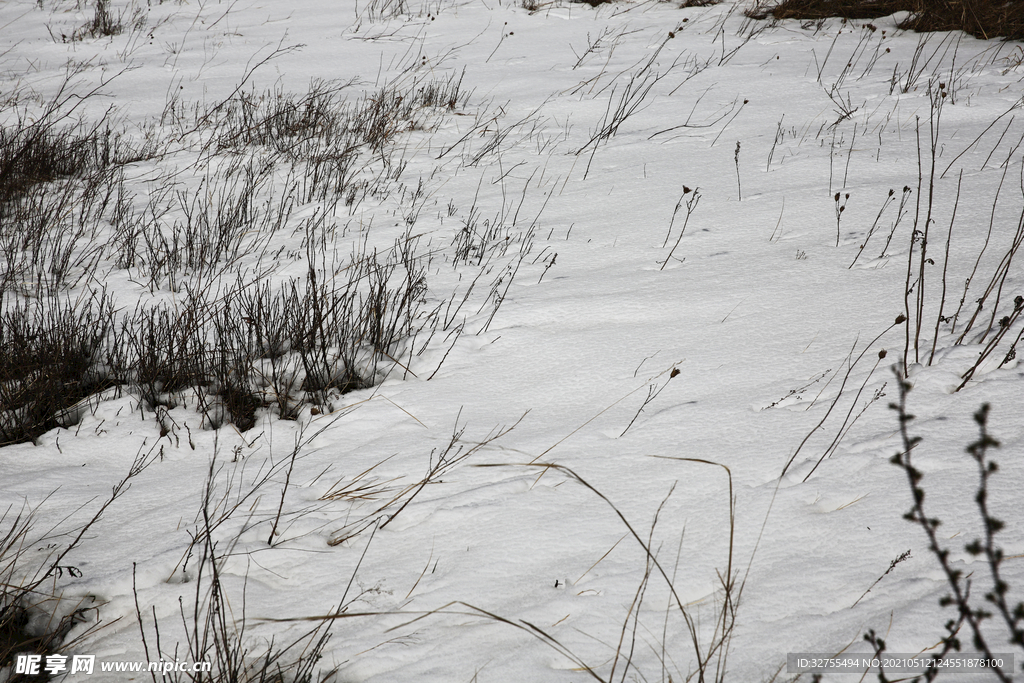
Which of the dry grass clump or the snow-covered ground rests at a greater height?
the dry grass clump

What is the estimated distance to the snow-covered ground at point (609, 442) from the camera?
121 cm

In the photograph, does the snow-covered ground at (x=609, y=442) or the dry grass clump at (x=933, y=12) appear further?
the dry grass clump at (x=933, y=12)

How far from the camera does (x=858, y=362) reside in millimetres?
1985

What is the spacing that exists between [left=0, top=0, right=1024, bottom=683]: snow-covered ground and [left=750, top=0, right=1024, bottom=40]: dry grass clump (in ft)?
7.15

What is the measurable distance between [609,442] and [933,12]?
7318 millimetres

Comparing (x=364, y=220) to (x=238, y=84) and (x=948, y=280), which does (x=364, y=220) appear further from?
(x=238, y=84)

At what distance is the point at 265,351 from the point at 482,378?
2.84 feet

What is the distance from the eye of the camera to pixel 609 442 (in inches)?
69.1

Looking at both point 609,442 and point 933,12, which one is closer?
point 609,442

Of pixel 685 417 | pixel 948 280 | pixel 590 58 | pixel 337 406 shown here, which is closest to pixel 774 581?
pixel 685 417

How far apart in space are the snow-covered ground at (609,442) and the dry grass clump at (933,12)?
7.15ft

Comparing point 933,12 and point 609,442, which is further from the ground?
point 933,12

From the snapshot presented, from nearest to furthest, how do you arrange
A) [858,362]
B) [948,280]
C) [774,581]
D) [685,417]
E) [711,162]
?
[774,581], [685,417], [858,362], [948,280], [711,162]

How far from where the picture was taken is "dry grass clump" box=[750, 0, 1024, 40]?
5.84 metres
